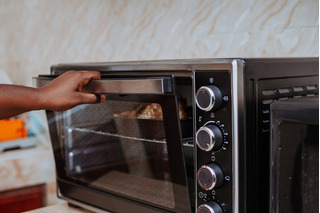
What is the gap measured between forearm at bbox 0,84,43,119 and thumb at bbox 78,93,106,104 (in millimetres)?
88

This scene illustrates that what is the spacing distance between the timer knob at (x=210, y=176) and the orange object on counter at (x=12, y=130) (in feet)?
5.29

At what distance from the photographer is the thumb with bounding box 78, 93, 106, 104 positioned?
2.81 ft

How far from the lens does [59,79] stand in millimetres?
860

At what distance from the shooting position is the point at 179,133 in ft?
2.58

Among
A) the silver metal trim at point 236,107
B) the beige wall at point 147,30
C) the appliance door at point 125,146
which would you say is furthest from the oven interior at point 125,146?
the beige wall at point 147,30

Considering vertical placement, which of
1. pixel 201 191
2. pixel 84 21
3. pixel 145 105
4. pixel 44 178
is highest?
pixel 84 21

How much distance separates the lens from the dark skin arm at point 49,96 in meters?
0.77

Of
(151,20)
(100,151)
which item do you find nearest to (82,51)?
(151,20)

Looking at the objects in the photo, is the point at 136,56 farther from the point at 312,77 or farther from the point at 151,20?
the point at 312,77

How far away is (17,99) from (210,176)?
1.32 ft

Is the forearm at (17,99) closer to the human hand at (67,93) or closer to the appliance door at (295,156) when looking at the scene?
A: the human hand at (67,93)

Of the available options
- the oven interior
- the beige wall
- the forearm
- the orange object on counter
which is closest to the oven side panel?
the oven interior

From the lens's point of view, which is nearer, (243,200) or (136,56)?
(243,200)

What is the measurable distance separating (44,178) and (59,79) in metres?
1.23
